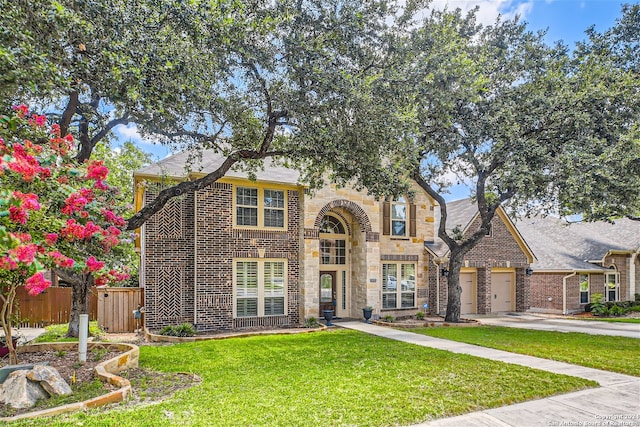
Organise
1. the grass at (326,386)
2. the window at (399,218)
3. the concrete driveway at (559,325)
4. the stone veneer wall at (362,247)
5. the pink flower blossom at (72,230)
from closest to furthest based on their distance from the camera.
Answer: the grass at (326,386)
the pink flower blossom at (72,230)
the concrete driveway at (559,325)
the stone veneer wall at (362,247)
the window at (399,218)

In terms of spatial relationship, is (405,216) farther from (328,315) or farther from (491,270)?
(491,270)

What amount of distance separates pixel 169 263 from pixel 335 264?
21.3 feet

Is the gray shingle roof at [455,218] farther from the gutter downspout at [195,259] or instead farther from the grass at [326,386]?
the gutter downspout at [195,259]

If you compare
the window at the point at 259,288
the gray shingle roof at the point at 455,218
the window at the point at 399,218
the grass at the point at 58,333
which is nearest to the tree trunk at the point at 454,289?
the gray shingle roof at the point at 455,218

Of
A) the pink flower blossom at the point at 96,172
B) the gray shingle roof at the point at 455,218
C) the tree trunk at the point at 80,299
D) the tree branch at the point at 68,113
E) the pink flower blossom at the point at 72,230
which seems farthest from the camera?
the gray shingle roof at the point at 455,218

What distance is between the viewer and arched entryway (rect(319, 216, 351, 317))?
16.5m

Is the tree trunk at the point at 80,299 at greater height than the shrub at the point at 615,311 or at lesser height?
greater

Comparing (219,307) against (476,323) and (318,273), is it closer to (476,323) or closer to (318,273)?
(318,273)

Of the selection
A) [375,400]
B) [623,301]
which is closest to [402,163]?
[375,400]

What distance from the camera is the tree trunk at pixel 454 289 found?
15969 mm

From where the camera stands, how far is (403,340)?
11.7 meters

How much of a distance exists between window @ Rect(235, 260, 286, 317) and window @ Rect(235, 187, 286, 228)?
1402 mm

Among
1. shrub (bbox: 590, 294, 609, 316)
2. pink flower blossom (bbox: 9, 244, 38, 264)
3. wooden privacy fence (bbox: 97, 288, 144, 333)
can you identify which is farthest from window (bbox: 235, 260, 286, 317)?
shrub (bbox: 590, 294, 609, 316)

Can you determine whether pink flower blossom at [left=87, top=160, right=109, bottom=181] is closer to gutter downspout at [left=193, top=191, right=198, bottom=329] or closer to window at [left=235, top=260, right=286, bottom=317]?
gutter downspout at [left=193, top=191, right=198, bottom=329]
